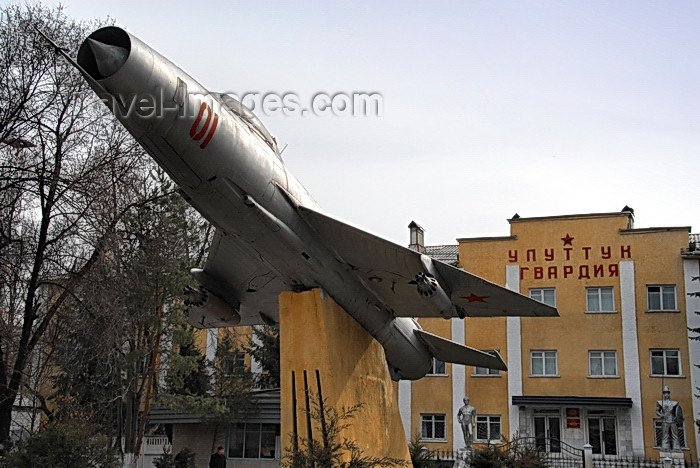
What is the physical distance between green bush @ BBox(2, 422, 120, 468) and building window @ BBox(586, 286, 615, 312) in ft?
58.7

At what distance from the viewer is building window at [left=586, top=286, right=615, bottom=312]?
2483 centimetres

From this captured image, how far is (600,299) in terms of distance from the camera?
2492 centimetres

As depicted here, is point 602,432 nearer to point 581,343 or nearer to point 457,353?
Answer: point 581,343

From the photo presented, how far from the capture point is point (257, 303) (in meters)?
12.6

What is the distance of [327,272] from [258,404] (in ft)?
46.6

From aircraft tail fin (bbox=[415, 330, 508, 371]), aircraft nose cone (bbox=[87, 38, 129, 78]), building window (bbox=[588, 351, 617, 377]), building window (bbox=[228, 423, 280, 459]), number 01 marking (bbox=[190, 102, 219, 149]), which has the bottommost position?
building window (bbox=[228, 423, 280, 459])

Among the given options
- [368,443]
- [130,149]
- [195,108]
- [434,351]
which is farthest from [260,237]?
[130,149]

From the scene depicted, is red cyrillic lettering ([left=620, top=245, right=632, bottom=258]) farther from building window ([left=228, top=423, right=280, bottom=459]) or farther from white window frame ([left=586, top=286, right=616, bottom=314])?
building window ([left=228, top=423, right=280, bottom=459])

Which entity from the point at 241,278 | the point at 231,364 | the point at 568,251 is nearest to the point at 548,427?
the point at 568,251

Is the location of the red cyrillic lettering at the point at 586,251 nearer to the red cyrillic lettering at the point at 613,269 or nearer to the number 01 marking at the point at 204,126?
the red cyrillic lettering at the point at 613,269

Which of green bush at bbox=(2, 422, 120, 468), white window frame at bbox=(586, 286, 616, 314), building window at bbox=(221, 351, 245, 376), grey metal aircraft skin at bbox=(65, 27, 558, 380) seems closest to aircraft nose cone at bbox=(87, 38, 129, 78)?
grey metal aircraft skin at bbox=(65, 27, 558, 380)

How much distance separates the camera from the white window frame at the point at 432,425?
25.6 meters

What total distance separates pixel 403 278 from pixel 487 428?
623 inches

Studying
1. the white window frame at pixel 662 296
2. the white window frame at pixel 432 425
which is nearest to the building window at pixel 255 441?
the white window frame at pixel 432 425
